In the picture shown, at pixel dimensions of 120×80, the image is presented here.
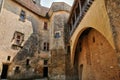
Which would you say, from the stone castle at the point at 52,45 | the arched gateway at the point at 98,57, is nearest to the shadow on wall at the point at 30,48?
the stone castle at the point at 52,45

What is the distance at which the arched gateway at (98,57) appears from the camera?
6.83m

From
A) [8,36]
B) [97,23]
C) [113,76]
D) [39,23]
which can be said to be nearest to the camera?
[97,23]

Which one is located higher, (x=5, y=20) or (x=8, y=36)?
(x=5, y=20)

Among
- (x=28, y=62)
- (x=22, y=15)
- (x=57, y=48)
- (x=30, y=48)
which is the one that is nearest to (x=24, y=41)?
(x=30, y=48)

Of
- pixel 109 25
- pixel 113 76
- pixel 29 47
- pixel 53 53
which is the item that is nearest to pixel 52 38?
pixel 53 53

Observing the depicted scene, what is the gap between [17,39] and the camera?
13.2 metres

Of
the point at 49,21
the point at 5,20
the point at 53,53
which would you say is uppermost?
the point at 49,21

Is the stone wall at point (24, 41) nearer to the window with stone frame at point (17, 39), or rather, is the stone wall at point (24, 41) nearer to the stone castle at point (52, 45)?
the stone castle at point (52, 45)

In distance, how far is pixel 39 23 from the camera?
16.4 metres

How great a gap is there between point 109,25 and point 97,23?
1057mm

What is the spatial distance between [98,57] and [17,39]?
29.2 feet

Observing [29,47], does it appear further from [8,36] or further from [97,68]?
[97,68]

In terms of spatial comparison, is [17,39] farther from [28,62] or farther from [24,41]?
[28,62]

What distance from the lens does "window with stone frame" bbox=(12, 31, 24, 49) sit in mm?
12678
